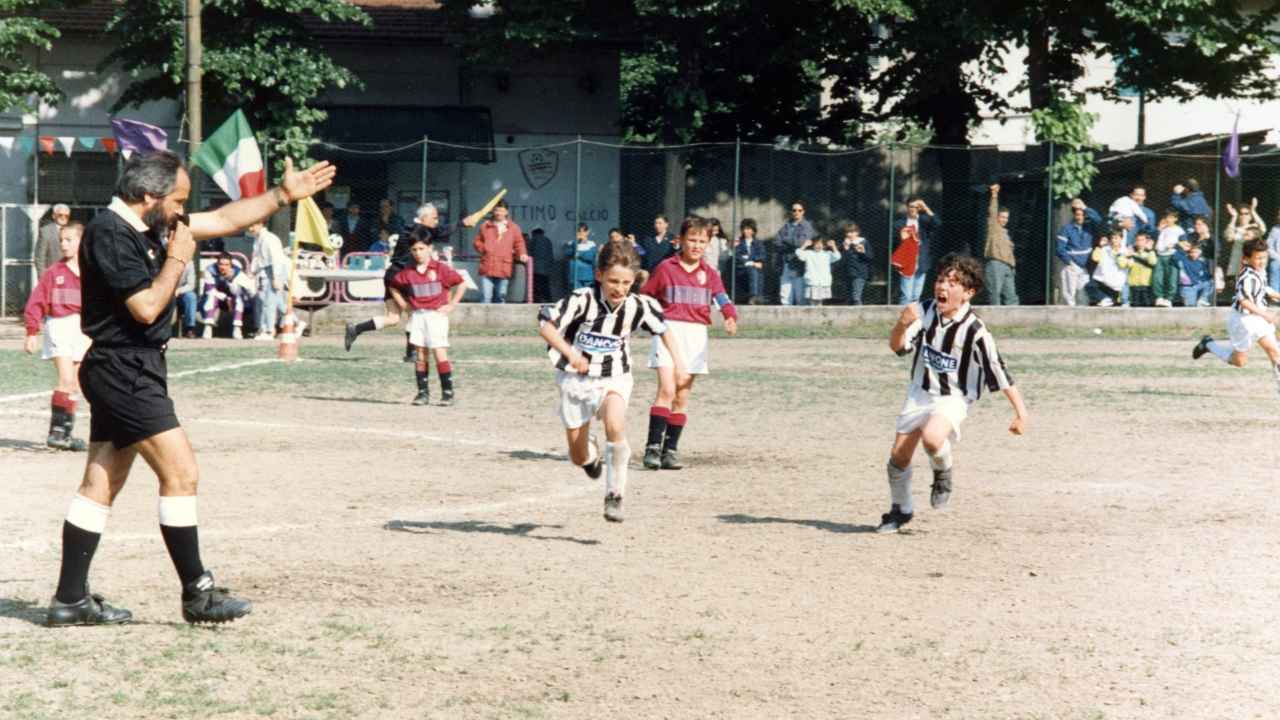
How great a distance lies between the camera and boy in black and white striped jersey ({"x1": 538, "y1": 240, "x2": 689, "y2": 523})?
376 inches

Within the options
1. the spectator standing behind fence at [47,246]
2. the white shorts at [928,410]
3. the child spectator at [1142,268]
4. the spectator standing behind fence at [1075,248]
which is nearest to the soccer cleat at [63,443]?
the white shorts at [928,410]

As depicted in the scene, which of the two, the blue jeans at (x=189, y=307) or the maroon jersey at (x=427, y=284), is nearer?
the maroon jersey at (x=427, y=284)

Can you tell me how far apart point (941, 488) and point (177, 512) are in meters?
4.41

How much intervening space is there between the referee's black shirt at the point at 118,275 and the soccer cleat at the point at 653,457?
A: 573 centimetres

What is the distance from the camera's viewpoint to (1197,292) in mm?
29375

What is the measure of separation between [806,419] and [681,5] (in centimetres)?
1890

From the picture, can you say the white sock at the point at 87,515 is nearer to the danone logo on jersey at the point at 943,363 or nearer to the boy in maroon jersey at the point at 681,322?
the danone logo on jersey at the point at 943,363

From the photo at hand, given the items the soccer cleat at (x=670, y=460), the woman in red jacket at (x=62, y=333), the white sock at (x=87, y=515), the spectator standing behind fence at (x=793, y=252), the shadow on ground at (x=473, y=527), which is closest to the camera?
the white sock at (x=87, y=515)

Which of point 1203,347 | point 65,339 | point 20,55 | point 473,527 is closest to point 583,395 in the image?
point 473,527

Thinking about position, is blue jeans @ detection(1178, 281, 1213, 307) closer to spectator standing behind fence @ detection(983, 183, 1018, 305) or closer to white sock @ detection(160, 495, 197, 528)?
spectator standing behind fence @ detection(983, 183, 1018, 305)

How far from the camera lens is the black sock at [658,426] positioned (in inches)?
489

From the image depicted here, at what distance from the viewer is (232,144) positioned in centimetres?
2356

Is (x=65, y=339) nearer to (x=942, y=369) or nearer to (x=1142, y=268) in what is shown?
(x=942, y=369)

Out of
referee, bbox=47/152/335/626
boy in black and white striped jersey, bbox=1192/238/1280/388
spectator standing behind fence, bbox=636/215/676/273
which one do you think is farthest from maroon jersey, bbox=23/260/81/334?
spectator standing behind fence, bbox=636/215/676/273
